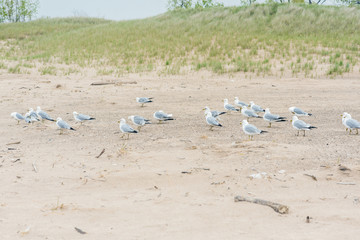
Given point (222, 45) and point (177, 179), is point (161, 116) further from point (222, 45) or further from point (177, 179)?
point (222, 45)

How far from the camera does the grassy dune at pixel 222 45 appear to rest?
20.3 m

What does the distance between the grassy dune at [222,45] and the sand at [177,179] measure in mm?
7232

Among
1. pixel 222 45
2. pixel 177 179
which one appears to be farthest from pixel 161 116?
pixel 222 45

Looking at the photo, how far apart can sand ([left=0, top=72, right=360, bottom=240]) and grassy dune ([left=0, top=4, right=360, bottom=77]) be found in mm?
7232

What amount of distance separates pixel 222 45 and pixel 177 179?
18008mm

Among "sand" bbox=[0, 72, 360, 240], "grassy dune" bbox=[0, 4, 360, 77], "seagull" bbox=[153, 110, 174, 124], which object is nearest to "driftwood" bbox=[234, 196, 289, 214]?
"sand" bbox=[0, 72, 360, 240]

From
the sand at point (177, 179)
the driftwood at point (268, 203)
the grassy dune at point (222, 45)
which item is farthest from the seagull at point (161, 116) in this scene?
the grassy dune at point (222, 45)

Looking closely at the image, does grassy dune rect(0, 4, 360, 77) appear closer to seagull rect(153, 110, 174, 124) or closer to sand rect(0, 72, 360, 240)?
sand rect(0, 72, 360, 240)

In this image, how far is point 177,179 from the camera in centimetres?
682

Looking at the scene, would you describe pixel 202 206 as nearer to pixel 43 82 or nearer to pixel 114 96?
pixel 114 96

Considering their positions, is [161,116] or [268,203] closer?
[268,203]

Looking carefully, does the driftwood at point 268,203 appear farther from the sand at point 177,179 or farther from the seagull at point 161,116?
the seagull at point 161,116

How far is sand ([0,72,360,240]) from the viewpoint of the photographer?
509 cm

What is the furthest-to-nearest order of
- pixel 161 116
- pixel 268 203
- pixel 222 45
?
pixel 222 45, pixel 161 116, pixel 268 203
